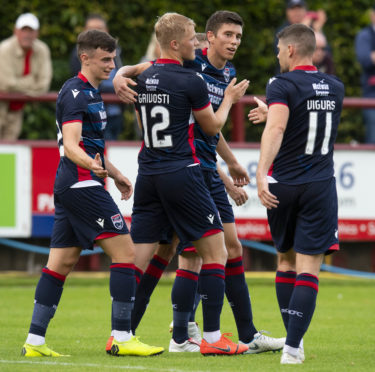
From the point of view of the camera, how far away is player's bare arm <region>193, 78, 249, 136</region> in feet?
23.3

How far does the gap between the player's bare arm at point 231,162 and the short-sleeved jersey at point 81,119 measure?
1.10m

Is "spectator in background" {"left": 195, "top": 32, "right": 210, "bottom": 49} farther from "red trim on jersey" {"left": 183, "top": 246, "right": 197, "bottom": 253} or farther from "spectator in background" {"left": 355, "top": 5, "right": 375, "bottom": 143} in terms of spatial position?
"spectator in background" {"left": 355, "top": 5, "right": 375, "bottom": 143}

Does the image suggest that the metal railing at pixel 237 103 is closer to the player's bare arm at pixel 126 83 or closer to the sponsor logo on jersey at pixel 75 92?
the player's bare arm at pixel 126 83

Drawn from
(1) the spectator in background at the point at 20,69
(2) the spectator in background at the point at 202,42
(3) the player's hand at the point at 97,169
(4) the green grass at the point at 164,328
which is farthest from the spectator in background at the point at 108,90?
(3) the player's hand at the point at 97,169

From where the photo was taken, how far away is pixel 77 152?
6777mm

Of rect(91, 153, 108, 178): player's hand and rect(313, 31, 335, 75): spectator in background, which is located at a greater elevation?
rect(313, 31, 335, 75): spectator in background

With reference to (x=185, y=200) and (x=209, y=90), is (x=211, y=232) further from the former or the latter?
(x=209, y=90)

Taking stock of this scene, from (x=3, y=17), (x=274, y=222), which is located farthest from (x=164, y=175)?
(x=3, y=17)

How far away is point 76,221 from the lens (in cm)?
710

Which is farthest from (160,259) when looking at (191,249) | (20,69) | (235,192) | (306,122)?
(20,69)

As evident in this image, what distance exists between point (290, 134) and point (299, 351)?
1.45m

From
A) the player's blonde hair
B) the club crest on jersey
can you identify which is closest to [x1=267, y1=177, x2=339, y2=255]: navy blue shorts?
the club crest on jersey

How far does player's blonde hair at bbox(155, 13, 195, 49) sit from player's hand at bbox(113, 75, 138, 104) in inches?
15.4

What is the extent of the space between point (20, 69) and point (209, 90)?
5.77m
